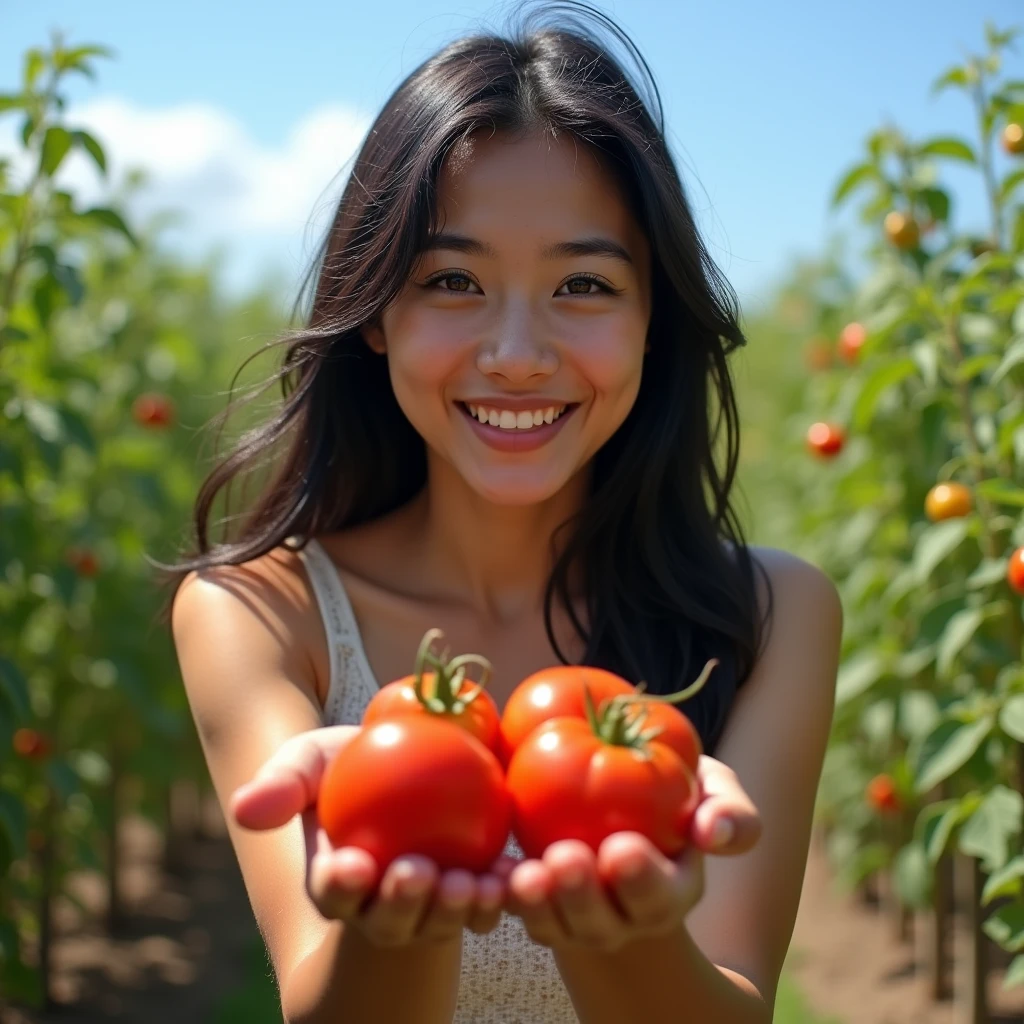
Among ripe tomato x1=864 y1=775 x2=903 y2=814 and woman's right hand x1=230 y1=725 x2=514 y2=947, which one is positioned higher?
woman's right hand x1=230 y1=725 x2=514 y2=947

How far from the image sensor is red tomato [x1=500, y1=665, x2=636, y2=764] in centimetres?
118

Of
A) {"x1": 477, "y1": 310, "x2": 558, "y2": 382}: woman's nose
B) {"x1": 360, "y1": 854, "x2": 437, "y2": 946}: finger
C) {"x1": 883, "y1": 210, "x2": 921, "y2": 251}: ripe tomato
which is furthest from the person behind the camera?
{"x1": 883, "y1": 210, "x2": 921, "y2": 251}: ripe tomato

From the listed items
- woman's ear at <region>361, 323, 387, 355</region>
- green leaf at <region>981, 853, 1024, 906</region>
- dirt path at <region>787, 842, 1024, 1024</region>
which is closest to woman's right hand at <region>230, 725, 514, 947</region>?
woman's ear at <region>361, 323, 387, 355</region>

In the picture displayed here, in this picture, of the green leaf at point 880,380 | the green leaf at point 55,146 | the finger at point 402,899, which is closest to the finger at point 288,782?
the finger at point 402,899

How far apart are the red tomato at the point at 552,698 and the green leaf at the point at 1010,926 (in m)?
1.41

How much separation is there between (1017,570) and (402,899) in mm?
1644

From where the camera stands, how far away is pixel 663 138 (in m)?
1.95

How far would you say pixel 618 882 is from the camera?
39.3 inches

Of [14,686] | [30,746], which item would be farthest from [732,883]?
[30,746]

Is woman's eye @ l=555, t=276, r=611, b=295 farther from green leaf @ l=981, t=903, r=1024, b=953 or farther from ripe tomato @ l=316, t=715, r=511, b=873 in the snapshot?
green leaf @ l=981, t=903, r=1024, b=953

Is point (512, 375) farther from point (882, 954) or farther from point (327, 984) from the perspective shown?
point (882, 954)

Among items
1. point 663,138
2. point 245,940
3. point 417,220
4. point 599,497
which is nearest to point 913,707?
point 599,497

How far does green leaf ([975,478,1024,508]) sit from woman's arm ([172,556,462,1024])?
134 cm

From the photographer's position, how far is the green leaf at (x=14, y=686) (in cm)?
255
